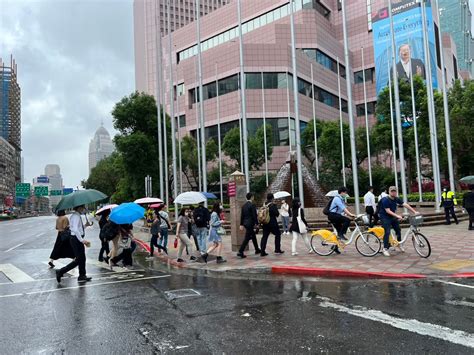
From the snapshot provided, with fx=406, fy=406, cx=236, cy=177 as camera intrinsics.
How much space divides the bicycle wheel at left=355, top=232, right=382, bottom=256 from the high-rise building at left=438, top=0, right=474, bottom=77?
75.6 m

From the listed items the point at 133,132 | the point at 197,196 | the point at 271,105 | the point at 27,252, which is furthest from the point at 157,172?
the point at 197,196

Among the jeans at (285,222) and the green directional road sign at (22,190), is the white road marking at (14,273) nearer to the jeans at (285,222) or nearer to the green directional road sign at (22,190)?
the jeans at (285,222)

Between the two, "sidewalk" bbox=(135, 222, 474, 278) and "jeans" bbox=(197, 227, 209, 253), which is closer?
"sidewalk" bbox=(135, 222, 474, 278)

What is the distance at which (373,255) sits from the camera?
1073cm

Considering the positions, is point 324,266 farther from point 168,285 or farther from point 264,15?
point 264,15

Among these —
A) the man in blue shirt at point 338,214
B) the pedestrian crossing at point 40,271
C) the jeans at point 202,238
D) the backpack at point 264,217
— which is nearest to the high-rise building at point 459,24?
the man in blue shirt at point 338,214

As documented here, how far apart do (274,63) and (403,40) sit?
835 inches

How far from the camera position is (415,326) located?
5.06 metres

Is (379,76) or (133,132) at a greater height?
(379,76)

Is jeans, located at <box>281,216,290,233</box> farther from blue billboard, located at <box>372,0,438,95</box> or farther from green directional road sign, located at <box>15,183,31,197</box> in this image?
green directional road sign, located at <box>15,183,31,197</box>

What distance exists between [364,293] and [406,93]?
33.1m

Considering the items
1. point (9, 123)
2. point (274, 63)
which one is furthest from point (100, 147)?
point (274, 63)

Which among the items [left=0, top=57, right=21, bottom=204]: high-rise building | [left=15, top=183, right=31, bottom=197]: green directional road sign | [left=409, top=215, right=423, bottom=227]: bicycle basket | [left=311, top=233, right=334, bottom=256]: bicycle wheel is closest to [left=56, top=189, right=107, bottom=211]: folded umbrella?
[left=311, top=233, right=334, bottom=256]: bicycle wheel

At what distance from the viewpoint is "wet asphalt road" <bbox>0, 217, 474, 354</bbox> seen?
181 inches
